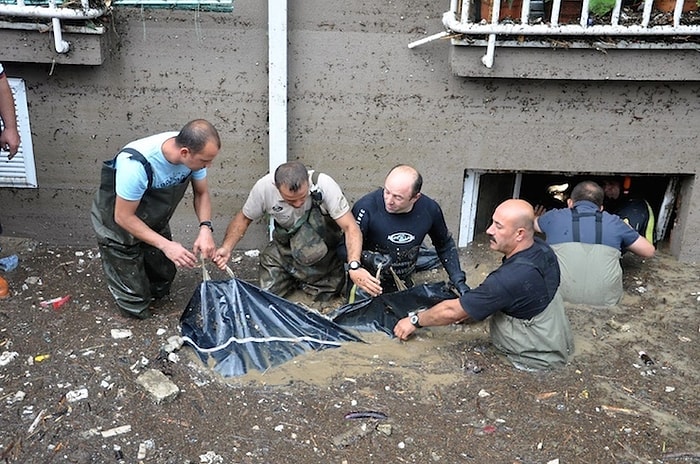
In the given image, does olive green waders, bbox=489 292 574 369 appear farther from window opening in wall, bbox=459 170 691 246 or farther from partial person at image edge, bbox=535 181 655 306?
window opening in wall, bbox=459 170 691 246

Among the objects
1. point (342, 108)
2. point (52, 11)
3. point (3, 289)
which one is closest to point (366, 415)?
point (342, 108)

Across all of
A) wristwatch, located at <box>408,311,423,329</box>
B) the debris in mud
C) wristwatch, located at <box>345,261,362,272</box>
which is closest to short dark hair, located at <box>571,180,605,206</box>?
wristwatch, located at <box>408,311,423,329</box>

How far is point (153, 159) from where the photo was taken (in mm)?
3982

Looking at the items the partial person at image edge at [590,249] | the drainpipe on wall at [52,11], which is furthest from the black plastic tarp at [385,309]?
the drainpipe on wall at [52,11]

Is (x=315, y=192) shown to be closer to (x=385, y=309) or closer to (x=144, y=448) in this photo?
(x=385, y=309)

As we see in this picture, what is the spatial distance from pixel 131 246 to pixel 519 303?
2403mm

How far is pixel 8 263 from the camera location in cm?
500

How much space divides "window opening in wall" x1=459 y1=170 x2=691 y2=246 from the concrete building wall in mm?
220

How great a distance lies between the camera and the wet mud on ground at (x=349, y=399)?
3.36 meters

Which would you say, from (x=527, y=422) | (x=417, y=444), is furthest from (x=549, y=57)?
(x=417, y=444)

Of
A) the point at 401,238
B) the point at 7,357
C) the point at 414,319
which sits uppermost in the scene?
the point at 401,238

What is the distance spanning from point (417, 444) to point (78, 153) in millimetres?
A: 3427

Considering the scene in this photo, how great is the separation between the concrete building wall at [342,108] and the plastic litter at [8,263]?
494 millimetres

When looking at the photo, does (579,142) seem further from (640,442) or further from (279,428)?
(279,428)
